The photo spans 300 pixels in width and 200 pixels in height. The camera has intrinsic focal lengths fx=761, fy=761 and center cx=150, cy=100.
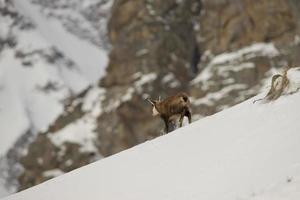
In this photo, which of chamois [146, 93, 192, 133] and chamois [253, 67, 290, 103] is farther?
chamois [146, 93, 192, 133]

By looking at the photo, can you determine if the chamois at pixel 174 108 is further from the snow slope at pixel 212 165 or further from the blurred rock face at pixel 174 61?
the blurred rock face at pixel 174 61

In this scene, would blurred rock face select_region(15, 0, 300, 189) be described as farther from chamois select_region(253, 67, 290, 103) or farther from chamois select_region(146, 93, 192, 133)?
chamois select_region(253, 67, 290, 103)

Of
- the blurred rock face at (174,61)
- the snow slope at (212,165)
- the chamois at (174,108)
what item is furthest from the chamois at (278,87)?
the blurred rock face at (174,61)

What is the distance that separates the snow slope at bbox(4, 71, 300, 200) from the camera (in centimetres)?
1201

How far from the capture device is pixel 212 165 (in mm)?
13781

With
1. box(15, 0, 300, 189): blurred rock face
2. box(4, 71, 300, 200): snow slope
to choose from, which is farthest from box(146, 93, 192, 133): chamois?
box(15, 0, 300, 189): blurred rock face

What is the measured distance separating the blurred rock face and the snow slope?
49.7m

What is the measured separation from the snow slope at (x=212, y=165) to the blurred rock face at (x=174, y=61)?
49.7 meters

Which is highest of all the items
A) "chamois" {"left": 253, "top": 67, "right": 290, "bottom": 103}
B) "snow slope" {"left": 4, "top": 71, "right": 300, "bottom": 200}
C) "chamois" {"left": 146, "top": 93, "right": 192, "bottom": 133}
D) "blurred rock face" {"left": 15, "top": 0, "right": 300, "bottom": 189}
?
"blurred rock face" {"left": 15, "top": 0, "right": 300, "bottom": 189}

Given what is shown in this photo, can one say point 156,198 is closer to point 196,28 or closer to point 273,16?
point 273,16

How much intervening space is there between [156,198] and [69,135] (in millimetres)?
68691

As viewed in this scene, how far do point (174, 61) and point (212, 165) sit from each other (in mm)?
65940

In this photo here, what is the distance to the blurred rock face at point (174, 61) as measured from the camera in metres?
69.1

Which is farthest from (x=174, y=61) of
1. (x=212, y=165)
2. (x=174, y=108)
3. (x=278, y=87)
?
(x=212, y=165)
